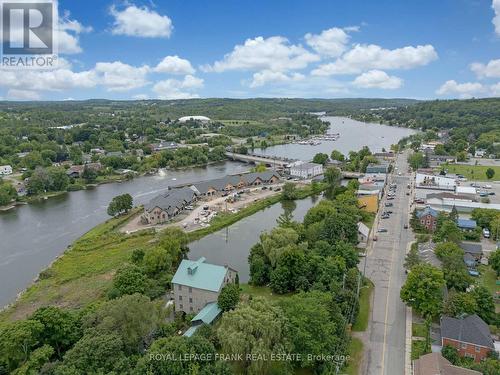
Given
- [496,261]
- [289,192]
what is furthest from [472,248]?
[289,192]

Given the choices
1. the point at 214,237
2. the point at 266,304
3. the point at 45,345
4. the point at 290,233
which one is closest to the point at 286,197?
the point at 214,237

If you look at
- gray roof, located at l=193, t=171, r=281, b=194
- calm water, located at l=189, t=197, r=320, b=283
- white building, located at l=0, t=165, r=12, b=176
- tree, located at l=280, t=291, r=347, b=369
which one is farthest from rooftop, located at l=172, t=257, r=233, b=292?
white building, located at l=0, t=165, r=12, b=176

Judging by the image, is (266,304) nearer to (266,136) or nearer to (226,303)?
(226,303)

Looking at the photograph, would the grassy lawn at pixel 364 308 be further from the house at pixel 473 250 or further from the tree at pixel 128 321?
the tree at pixel 128 321

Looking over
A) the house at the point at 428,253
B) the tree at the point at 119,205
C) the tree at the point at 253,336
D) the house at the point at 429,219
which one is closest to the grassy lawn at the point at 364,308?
the house at the point at 428,253

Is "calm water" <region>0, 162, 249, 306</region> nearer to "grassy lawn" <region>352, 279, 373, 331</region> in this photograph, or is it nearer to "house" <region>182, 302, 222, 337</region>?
"house" <region>182, 302, 222, 337</region>
